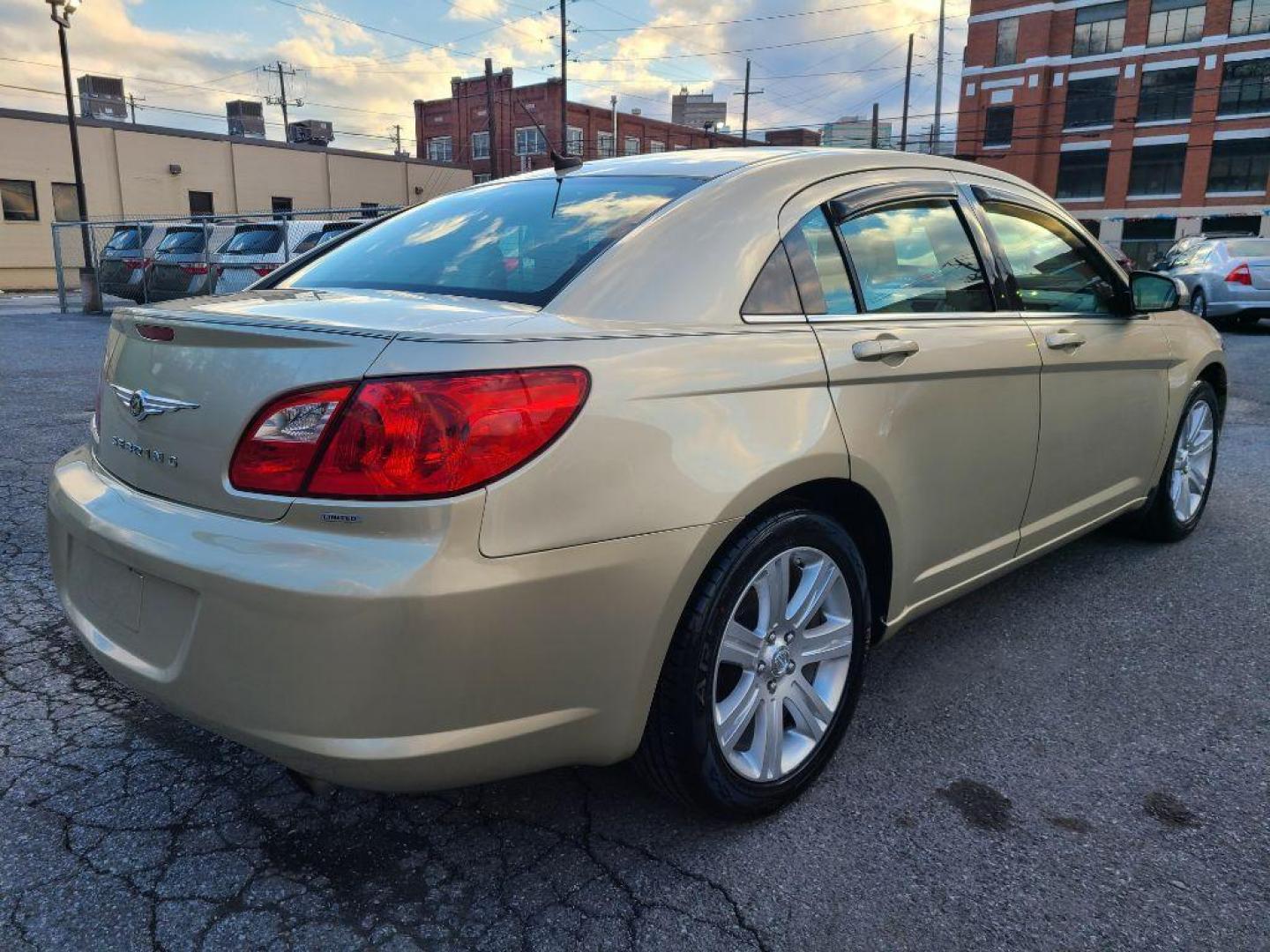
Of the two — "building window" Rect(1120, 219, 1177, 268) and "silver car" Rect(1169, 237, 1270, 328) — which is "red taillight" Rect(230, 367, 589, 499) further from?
"building window" Rect(1120, 219, 1177, 268)

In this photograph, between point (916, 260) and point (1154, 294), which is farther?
point (1154, 294)

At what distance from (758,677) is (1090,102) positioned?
56511 mm

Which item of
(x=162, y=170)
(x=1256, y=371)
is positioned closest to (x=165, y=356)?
(x=1256, y=371)

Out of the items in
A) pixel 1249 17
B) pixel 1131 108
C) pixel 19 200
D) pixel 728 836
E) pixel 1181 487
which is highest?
pixel 1249 17

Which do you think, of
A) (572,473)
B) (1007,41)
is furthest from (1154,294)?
(1007,41)

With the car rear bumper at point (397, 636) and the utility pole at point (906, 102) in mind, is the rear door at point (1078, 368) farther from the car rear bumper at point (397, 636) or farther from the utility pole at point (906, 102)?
the utility pole at point (906, 102)

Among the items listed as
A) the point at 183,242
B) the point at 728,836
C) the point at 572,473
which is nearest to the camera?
the point at 572,473

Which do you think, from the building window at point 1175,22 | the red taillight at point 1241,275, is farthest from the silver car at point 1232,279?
the building window at point 1175,22

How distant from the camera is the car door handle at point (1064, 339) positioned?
3137 millimetres

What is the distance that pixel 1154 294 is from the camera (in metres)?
3.81

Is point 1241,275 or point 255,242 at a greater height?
point 255,242

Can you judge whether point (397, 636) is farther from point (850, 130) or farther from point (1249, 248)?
point (850, 130)

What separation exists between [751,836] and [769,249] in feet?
4.72

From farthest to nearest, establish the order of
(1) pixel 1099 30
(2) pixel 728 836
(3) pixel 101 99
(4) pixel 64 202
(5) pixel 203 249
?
(1) pixel 1099 30 < (3) pixel 101 99 < (4) pixel 64 202 < (5) pixel 203 249 < (2) pixel 728 836
